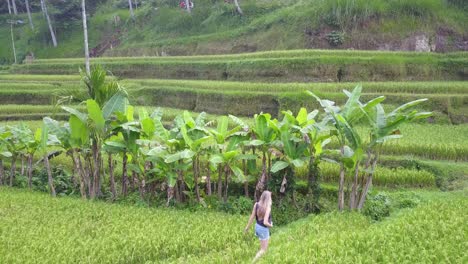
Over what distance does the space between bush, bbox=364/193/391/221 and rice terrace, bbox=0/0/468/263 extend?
0.07ft

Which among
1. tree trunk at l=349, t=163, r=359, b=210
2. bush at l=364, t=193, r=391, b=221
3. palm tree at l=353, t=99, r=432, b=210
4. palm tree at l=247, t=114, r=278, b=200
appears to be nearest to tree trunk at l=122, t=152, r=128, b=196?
palm tree at l=247, t=114, r=278, b=200

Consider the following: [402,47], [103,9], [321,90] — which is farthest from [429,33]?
[103,9]

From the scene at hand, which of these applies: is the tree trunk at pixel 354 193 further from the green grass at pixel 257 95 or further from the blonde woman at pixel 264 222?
the green grass at pixel 257 95

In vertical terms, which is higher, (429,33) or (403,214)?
(429,33)

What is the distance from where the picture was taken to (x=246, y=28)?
25297 mm

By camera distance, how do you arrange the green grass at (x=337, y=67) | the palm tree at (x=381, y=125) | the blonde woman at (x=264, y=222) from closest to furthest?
the blonde woman at (x=264, y=222) < the palm tree at (x=381, y=125) < the green grass at (x=337, y=67)

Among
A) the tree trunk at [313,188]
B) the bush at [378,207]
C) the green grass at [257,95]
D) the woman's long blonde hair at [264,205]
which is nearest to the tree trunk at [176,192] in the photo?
the tree trunk at [313,188]

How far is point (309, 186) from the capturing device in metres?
7.70

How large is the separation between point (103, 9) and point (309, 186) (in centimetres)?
3633

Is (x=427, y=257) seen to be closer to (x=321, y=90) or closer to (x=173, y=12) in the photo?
(x=321, y=90)

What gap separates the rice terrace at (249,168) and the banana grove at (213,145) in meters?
0.03

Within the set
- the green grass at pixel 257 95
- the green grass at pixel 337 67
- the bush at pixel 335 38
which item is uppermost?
the bush at pixel 335 38

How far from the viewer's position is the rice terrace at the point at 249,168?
550 centimetres

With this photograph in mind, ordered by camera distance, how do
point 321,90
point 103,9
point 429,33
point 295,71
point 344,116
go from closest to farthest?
point 344,116 < point 321,90 < point 295,71 < point 429,33 < point 103,9
